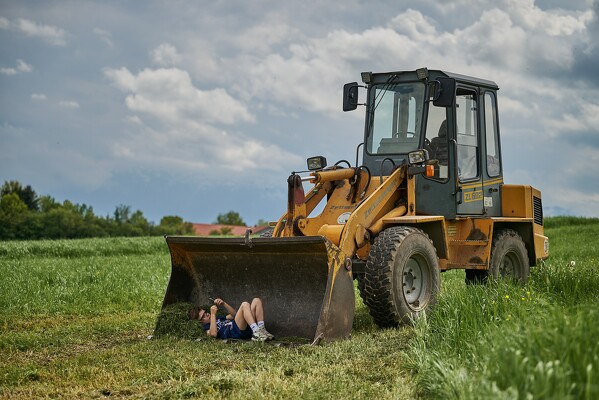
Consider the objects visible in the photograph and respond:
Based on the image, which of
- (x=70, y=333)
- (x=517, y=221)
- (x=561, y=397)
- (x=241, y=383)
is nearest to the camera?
(x=561, y=397)

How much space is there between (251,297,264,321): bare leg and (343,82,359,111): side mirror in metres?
3.53

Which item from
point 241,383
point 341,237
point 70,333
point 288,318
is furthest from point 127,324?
point 241,383

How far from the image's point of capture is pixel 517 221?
488 inches

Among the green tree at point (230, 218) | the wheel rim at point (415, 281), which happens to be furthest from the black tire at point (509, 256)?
the green tree at point (230, 218)

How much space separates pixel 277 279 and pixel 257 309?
56 centimetres

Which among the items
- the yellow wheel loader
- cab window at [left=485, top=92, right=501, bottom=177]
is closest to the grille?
the yellow wheel loader

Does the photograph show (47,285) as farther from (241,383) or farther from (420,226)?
(241,383)

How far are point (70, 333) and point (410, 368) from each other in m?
5.06

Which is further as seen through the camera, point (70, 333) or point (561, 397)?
point (70, 333)

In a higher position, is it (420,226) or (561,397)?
(420,226)

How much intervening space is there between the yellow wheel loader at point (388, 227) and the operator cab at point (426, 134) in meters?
0.02

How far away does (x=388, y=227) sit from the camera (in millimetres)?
9938

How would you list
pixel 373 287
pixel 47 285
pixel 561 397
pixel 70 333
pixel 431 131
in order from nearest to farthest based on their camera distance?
pixel 561 397 → pixel 373 287 → pixel 70 333 → pixel 431 131 → pixel 47 285

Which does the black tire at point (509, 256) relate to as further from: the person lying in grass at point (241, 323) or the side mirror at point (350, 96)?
the person lying in grass at point (241, 323)
